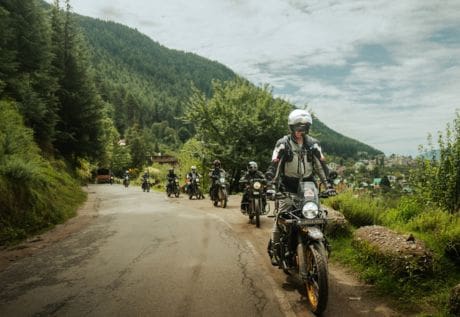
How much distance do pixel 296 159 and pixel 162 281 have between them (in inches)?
107

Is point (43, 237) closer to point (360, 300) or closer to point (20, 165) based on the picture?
point (20, 165)

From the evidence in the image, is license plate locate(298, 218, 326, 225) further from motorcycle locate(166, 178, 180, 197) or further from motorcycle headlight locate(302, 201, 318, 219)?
motorcycle locate(166, 178, 180, 197)

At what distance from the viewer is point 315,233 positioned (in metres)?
4.90

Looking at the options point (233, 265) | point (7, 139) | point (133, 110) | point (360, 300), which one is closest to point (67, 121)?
point (7, 139)

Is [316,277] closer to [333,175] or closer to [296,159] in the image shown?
[333,175]

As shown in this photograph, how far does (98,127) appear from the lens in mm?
38812

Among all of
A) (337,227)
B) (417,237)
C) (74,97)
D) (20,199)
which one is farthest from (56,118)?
(417,237)

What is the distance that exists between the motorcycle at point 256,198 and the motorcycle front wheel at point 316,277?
19.2 ft

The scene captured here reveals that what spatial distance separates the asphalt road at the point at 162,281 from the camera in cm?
502

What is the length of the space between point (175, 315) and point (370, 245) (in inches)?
141

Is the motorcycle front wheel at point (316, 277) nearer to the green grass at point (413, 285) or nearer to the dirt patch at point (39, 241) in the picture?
the green grass at point (413, 285)

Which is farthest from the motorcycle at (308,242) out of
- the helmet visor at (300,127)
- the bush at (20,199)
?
the bush at (20,199)

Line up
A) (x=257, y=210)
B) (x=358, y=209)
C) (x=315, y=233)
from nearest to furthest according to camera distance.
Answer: (x=315, y=233)
(x=358, y=209)
(x=257, y=210)

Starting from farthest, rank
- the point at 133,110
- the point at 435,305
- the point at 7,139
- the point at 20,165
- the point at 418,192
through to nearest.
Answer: the point at 133,110 → the point at 7,139 → the point at 20,165 → the point at 418,192 → the point at 435,305
